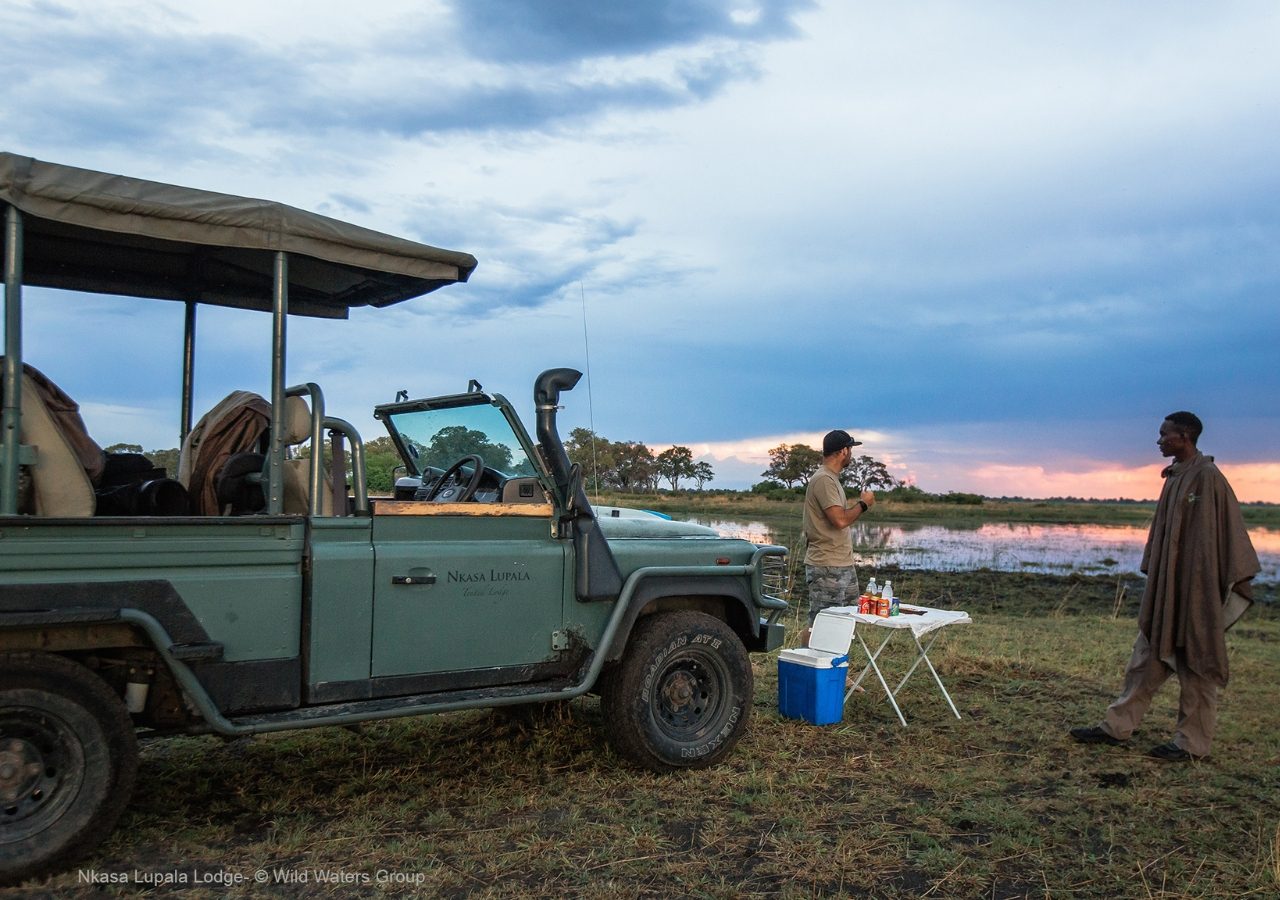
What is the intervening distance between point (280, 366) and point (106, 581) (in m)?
1.05

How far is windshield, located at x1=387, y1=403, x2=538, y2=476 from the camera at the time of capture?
4.98 m

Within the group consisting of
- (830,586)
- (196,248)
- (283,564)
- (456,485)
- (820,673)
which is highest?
(196,248)

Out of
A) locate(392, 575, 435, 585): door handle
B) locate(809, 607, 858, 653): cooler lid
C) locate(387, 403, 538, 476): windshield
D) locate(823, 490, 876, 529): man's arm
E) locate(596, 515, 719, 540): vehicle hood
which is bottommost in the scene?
locate(809, 607, 858, 653): cooler lid

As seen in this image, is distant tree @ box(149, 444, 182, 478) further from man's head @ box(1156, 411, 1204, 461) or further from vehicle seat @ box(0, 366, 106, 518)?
man's head @ box(1156, 411, 1204, 461)

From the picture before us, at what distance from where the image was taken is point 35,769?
3584 millimetres

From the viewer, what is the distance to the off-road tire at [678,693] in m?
4.98

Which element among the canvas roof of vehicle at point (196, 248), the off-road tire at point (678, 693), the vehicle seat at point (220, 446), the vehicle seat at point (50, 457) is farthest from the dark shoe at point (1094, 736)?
the vehicle seat at point (50, 457)

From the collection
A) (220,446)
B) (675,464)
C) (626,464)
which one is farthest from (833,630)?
(675,464)

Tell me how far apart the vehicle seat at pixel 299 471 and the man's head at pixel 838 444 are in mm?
Result: 3503

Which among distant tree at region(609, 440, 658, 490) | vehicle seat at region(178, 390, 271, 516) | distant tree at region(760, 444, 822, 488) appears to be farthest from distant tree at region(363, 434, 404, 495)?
distant tree at region(760, 444, 822, 488)

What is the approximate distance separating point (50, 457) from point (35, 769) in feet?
3.65

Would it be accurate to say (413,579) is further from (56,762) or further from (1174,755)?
(1174,755)

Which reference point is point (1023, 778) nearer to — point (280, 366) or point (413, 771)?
point (413, 771)

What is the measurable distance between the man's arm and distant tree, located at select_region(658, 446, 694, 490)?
70.9ft
